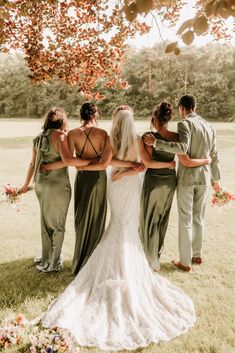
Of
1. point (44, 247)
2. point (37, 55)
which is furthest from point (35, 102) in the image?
point (44, 247)

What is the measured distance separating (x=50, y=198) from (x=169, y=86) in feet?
145

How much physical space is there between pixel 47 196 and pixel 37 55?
5.69 meters

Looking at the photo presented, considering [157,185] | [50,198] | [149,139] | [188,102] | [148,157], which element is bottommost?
[50,198]

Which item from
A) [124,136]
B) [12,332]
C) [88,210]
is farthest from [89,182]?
[12,332]

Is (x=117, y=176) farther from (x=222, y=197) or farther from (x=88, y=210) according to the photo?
(x=222, y=197)

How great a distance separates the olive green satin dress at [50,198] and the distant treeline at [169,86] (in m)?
39.6

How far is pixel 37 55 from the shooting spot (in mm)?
9656

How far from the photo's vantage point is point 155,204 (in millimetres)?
5289

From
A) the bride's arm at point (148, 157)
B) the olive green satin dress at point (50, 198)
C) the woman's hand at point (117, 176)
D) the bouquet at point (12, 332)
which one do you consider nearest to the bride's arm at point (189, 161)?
the bride's arm at point (148, 157)

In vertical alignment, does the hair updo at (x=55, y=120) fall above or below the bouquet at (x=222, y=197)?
above

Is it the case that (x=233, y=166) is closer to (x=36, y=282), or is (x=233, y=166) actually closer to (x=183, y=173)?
(x=183, y=173)

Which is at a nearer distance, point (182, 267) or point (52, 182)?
point (52, 182)

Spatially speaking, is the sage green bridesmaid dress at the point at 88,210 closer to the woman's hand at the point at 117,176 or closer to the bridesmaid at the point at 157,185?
the woman's hand at the point at 117,176

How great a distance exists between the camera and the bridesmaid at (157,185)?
16.4ft
